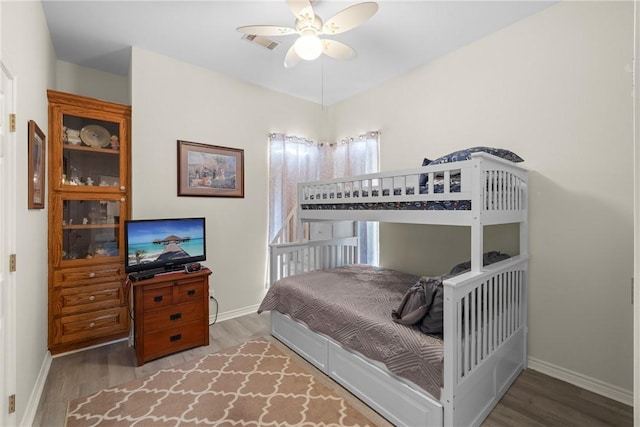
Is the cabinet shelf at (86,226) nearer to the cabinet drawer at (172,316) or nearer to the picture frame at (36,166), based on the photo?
the picture frame at (36,166)

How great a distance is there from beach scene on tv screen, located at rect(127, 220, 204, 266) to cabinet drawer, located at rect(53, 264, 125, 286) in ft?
1.29

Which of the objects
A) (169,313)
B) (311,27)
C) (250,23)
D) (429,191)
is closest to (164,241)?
(169,313)

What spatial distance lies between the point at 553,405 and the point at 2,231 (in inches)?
126

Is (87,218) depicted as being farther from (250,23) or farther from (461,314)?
(461,314)

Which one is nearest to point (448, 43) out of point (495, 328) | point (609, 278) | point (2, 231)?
point (609, 278)

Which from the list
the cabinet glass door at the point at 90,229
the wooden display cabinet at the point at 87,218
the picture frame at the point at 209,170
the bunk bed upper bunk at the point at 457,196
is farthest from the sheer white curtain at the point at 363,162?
the cabinet glass door at the point at 90,229

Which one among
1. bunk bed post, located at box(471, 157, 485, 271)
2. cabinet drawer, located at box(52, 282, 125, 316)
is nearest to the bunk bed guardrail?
bunk bed post, located at box(471, 157, 485, 271)

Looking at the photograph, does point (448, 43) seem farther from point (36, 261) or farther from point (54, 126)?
point (36, 261)

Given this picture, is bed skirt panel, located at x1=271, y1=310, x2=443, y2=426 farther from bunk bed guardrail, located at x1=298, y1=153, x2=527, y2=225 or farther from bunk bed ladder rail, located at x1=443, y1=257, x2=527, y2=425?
bunk bed guardrail, located at x1=298, y1=153, x2=527, y2=225

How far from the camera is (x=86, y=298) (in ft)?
8.30

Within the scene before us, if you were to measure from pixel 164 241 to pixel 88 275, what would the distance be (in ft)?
2.24

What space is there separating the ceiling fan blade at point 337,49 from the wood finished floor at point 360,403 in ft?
8.07

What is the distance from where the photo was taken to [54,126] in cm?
238

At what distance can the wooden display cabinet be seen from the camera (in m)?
2.39
